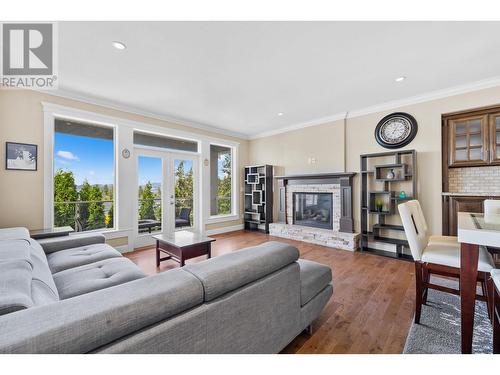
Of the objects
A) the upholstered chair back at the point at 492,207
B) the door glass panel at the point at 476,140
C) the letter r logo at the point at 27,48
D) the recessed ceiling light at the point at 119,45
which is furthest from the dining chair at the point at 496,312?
the letter r logo at the point at 27,48

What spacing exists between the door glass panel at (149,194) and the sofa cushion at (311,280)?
353 centimetres

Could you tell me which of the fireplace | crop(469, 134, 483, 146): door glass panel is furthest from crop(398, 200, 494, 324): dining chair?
the fireplace

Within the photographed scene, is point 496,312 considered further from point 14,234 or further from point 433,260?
point 14,234

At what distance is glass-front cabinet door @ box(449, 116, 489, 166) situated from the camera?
3125 millimetres

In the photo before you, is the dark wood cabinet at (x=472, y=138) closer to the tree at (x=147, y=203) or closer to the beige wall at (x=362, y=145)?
the beige wall at (x=362, y=145)

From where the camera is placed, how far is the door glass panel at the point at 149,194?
436 centimetres

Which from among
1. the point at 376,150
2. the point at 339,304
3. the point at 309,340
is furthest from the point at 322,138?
the point at 309,340

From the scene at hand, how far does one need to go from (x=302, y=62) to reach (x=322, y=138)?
239cm

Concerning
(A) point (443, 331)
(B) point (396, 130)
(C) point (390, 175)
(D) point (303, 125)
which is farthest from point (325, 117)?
(A) point (443, 331)

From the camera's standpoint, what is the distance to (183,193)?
16.5 ft

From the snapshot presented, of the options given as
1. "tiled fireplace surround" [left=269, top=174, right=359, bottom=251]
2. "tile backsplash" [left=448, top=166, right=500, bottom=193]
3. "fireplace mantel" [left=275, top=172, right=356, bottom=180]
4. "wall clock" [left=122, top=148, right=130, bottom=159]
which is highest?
"wall clock" [left=122, top=148, right=130, bottom=159]

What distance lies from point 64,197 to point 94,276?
2.50 meters

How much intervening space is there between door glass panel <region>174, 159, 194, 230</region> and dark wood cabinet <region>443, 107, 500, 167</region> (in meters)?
4.71

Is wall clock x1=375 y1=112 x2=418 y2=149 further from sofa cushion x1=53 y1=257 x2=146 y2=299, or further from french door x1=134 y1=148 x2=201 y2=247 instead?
sofa cushion x1=53 y1=257 x2=146 y2=299
